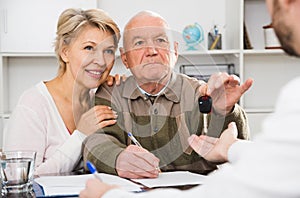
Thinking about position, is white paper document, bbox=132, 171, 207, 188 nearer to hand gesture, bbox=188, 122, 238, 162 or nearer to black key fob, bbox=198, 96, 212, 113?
hand gesture, bbox=188, 122, 238, 162

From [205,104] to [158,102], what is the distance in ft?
0.48

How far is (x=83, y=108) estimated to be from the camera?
5.89ft

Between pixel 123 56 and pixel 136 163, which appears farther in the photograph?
pixel 123 56

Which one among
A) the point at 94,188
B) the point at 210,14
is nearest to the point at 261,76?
the point at 210,14

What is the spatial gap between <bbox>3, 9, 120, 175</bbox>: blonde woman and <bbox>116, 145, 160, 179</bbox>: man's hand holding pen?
0.16m

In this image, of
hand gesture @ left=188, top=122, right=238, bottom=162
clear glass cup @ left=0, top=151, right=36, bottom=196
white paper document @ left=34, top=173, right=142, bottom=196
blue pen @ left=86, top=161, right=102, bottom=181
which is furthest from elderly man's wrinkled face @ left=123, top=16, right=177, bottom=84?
blue pen @ left=86, top=161, right=102, bottom=181

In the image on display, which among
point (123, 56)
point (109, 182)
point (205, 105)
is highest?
point (123, 56)

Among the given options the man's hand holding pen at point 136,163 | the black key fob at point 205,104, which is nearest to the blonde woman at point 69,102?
the man's hand holding pen at point 136,163

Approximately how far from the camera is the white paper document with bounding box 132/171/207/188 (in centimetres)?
135

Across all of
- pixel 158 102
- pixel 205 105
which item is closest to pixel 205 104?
pixel 205 105

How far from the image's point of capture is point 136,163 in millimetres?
1494

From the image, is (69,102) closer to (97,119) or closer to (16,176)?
(97,119)

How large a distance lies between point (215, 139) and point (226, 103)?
0.68 feet

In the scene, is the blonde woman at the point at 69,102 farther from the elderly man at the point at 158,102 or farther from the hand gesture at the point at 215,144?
the hand gesture at the point at 215,144
